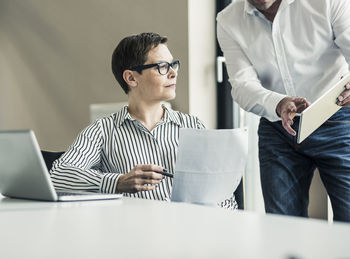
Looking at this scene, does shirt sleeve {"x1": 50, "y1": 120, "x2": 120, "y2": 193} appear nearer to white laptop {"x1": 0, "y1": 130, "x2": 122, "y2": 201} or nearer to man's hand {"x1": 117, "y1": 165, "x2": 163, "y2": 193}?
man's hand {"x1": 117, "y1": 165, "x2": 163, "y2": 193}

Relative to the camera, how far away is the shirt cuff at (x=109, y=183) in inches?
72.2

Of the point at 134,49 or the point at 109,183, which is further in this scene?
the point at 134,49

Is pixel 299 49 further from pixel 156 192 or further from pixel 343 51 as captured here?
pixel 156 192

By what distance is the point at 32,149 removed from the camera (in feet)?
4.33

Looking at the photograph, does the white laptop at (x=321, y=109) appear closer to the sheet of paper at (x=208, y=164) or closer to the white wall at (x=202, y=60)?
the sheet of paper at (x=208, y=164)

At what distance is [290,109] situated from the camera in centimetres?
195

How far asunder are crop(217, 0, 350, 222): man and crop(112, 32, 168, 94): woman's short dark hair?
347 mm

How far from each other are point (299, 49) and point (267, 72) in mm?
150

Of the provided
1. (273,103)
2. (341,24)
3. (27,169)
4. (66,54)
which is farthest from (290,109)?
(66,54)

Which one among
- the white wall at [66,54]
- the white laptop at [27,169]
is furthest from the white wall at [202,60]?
the white laptop at [27,169]

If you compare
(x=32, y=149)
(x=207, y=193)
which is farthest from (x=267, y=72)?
(x=32, y=149)

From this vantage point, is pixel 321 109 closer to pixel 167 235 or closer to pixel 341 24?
pixel 341 24

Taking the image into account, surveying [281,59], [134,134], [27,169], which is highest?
[281,59]

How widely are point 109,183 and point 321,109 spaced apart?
2.25ft
